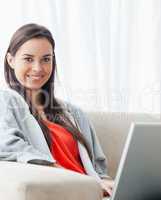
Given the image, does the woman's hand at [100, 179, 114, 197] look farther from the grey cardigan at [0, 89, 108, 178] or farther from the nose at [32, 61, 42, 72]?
the nose at [32, 61, 42, 72]

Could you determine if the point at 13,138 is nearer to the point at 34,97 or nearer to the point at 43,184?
the point at 34,97

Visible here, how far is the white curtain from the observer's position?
2352 millimetres

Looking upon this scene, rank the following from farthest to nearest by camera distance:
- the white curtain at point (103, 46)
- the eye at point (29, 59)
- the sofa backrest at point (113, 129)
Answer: the white curtain at point (103, 46) < the sofa backrest at point (113, 129) < the eye at point (29, 59)

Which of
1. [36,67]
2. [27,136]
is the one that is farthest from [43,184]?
[36,67]

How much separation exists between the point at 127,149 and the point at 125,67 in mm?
1481

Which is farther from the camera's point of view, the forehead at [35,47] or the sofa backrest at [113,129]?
the sofa backrest at [113,129]

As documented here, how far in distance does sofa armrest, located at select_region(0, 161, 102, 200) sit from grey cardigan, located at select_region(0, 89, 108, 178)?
0.29 meters

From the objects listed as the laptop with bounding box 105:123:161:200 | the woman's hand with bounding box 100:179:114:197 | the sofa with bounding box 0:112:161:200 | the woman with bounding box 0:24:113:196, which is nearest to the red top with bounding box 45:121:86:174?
the woman with bounding box 0:24:113:196

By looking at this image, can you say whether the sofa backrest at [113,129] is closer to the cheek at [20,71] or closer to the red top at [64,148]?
the red top at [64,148]

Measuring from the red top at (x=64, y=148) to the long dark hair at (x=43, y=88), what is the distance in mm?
26

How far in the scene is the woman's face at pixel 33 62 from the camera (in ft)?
5.91

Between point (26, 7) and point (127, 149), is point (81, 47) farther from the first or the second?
point (127, 149)

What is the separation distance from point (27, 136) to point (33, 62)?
32 centimetres

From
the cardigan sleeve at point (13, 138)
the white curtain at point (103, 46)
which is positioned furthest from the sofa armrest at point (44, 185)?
the white curtain at point (103, 46)
